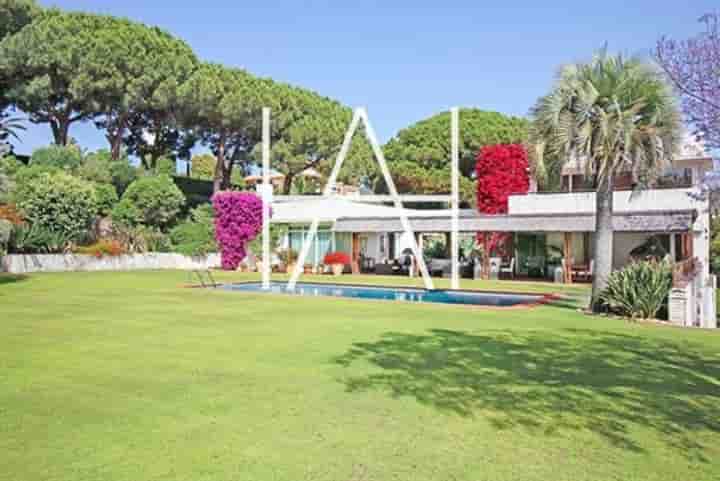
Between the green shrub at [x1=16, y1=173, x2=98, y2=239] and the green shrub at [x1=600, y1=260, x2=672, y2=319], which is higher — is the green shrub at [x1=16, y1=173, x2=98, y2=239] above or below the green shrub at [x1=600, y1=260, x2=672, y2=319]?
above

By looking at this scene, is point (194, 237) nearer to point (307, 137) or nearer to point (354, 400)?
point (307, 137)

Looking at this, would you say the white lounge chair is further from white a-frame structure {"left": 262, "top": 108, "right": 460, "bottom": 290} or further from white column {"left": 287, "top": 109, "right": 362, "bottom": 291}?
white column {"left": 287, "top": 109, "right": 362, "bottom": 291}

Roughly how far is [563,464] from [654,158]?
1242 centimetres

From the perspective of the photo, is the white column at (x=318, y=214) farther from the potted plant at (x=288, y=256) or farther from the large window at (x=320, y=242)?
the potted plant at (x=288, y=256)

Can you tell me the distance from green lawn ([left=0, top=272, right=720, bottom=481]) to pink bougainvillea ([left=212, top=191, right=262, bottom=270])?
20.3 m

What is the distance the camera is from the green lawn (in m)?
4.98

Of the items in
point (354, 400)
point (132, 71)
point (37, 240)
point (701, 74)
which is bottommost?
point (354, 400)

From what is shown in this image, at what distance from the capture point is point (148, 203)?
35750mm

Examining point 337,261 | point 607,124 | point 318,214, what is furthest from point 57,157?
point 607,124

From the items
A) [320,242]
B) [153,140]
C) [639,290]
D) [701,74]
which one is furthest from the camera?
[153,140]

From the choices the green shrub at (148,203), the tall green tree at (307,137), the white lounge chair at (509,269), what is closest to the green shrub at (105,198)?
the green shrub at (148,203)

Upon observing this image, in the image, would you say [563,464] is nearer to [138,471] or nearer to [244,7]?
[138,471]

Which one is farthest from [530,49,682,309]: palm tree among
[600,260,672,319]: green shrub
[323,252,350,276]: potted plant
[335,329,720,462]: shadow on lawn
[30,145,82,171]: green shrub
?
[30,145,82,171]: green shrub

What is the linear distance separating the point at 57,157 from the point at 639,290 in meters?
30.6
